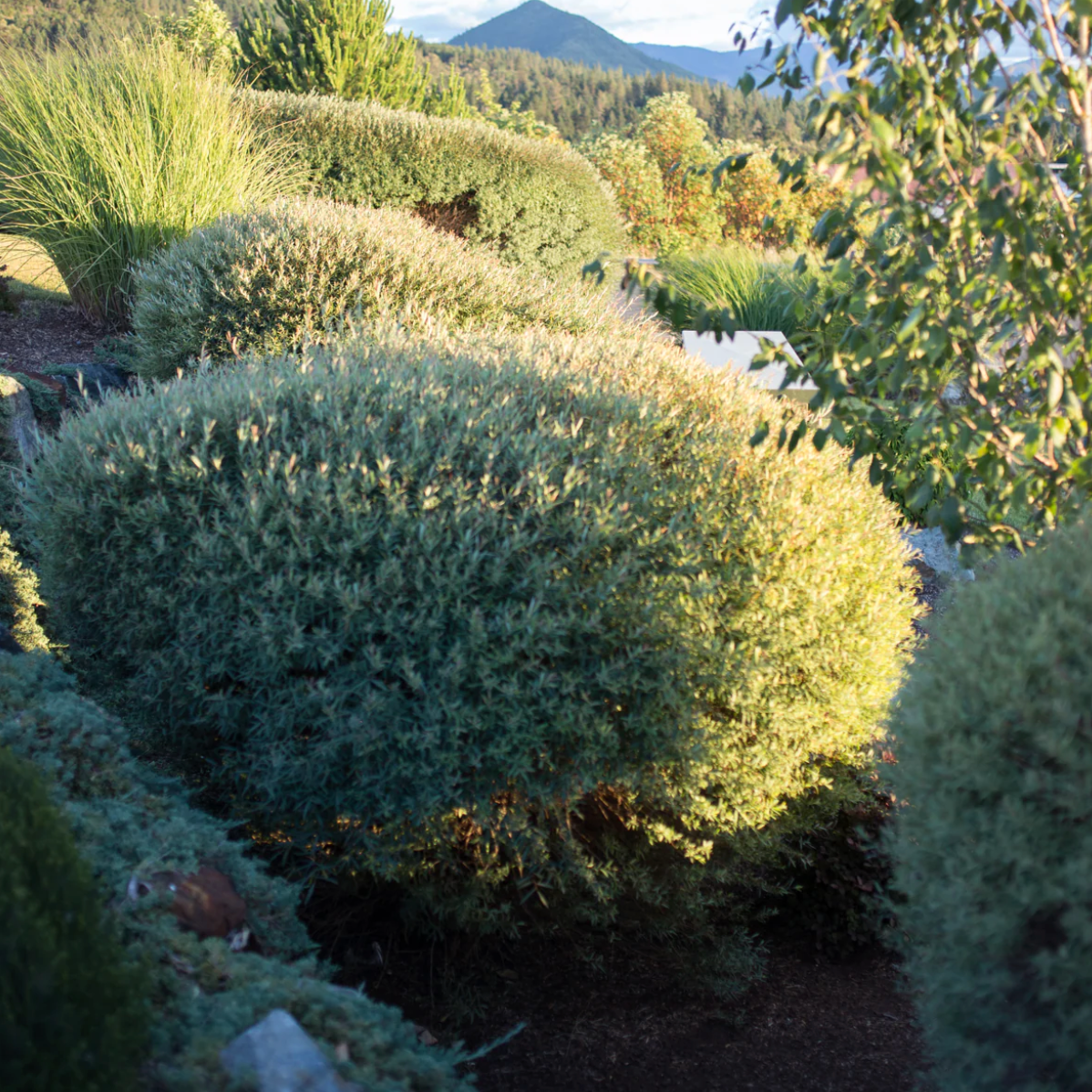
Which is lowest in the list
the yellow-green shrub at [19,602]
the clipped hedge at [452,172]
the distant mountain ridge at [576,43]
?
the yellow-green shrub at [19,602]

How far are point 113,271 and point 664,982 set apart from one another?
7.18m

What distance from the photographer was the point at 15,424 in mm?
4891

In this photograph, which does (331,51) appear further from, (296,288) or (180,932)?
(180,932)

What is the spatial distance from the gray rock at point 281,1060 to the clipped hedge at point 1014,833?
4.20 feet

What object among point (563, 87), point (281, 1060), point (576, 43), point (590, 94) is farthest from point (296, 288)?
point (576, 43)

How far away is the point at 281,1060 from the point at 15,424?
4.26 metres

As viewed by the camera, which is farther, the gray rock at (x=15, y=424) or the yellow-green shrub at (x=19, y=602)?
the gray rock at (x=15, y=424)

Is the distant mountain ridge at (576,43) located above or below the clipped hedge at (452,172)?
above

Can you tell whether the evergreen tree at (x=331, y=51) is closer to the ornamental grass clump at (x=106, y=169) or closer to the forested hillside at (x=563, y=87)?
the ornamental grass clump at (x=106, y=169)

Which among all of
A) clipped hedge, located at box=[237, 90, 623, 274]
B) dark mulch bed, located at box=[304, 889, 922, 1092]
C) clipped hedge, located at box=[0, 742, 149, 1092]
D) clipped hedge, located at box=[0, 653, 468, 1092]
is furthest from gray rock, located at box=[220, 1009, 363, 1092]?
clipped hedge, located at box=[237, 90, 623, 274]

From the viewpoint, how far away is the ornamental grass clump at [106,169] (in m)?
7.64

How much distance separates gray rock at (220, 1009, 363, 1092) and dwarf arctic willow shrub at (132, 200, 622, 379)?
433cm

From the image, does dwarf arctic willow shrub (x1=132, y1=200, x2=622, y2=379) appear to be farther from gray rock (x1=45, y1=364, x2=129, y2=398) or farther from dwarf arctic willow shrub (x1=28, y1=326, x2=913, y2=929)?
dwarf arctic willow shrub (x1=28, y1=326, x2=913, y2=929)

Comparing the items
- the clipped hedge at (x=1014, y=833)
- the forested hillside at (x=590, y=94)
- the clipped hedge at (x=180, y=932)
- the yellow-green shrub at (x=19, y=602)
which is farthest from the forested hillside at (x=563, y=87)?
the clipped hedge at (x=1014, y=833)
